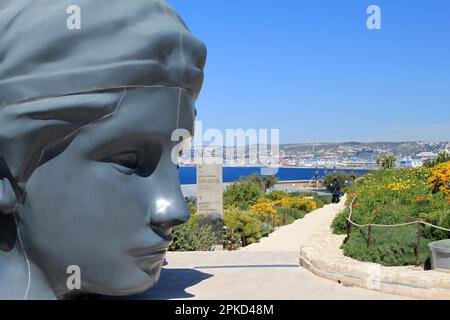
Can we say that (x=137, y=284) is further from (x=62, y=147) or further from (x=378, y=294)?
(x=378, y=294)

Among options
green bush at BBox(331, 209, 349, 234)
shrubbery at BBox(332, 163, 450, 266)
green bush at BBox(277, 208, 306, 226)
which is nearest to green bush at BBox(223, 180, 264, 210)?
green bush at BBox(277, 208, 306, 226)

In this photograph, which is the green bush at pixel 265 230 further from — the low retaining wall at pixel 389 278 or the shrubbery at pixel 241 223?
the low retaining wall at pixel 389 278

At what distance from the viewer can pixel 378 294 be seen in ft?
22.8

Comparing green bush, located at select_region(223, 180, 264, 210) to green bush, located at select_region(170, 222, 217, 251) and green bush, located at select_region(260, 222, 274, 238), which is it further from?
green bush, located at select_region(170, 222, 217, 251)

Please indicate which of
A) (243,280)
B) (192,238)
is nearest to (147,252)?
(243,280)

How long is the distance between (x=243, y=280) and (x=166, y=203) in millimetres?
4265

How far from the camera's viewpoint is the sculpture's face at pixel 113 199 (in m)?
3.52

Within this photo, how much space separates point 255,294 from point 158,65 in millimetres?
4024

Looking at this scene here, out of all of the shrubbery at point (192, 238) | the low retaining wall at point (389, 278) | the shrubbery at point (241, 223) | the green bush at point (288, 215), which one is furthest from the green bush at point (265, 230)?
the low retaining wall at point (389, 278)

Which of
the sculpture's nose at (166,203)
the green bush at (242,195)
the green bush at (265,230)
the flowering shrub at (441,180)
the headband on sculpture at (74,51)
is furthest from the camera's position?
the green bush at (242,195)

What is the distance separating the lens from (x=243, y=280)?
7703mm

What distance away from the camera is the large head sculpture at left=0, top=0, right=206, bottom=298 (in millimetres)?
3414

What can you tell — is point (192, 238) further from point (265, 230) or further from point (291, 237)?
point (265, 230)

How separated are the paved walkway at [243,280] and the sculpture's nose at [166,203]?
2.98 meters
